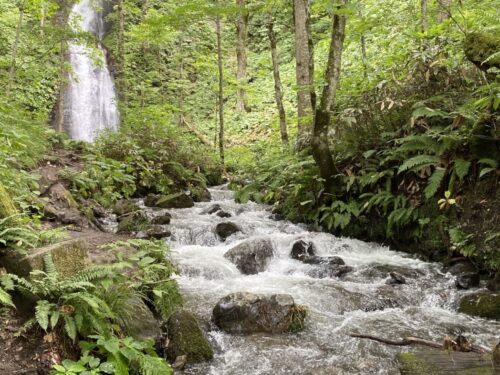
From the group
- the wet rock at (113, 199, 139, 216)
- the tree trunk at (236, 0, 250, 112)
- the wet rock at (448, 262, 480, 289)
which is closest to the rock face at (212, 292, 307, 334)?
the wet rock at (448, 262, 480, 289)

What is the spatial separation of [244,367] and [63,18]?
15.7 metres

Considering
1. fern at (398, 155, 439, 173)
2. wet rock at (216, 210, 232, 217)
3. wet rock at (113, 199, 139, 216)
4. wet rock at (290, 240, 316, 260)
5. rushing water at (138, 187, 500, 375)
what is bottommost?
rushing water at (138, 187, 500, 375)

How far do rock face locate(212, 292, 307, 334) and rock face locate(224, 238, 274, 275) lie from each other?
182cm

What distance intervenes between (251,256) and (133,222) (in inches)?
114

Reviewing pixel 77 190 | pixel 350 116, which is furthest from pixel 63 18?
pixel 350 116

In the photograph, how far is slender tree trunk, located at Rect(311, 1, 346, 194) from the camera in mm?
8734

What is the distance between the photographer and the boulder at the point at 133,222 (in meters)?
8.81

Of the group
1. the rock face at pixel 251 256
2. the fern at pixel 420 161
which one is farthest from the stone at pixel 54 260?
the fern at pixel 420 161

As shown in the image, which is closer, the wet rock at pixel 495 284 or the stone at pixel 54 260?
the stone at pixel 54 260

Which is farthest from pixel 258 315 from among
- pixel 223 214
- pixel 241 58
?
pixel 241 58

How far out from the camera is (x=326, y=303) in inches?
240

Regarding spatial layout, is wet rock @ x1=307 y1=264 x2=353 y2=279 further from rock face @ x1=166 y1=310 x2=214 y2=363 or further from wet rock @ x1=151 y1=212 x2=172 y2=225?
wet rock @ x1=151 y1=212 x2=172 y2=225

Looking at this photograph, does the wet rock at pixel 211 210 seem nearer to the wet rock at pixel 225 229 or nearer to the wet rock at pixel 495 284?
the wet rock at pixel 225 229

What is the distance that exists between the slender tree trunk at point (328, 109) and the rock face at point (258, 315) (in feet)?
14.4
